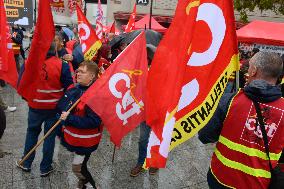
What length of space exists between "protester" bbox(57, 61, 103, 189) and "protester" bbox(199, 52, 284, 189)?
1378 millimetres

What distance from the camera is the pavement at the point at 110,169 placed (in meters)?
4.27

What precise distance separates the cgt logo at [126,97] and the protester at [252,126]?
4.08ft

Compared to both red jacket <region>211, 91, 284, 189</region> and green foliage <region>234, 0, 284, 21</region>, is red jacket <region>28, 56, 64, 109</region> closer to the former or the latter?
red jacket <region>211, 91, 284, 189</region>

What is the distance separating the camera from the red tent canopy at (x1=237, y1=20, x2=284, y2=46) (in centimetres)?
1162

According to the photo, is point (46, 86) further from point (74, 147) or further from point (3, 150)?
point (3, 150)

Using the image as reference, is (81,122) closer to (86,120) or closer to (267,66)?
(86,120)

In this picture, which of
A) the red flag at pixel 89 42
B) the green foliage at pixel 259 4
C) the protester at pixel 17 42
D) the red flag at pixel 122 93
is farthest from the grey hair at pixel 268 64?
the green foliage at pixel 259 4

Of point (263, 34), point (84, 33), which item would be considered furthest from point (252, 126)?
point (263, 34)

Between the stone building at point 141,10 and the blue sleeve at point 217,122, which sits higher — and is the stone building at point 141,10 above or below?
below

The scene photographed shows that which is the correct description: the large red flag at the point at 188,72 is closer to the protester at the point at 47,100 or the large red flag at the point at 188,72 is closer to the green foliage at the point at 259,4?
the protester at the point at 47,100

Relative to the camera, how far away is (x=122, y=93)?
12.0ft

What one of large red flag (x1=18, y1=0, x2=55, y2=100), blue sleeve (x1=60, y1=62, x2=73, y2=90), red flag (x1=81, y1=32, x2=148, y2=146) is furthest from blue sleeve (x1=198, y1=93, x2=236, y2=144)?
blue sleeve (x1=60, y1=62, x2=73, y2=90)

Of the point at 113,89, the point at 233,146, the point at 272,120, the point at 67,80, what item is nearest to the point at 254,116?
the point at 272,120

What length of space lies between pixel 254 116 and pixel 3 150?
390 cm
